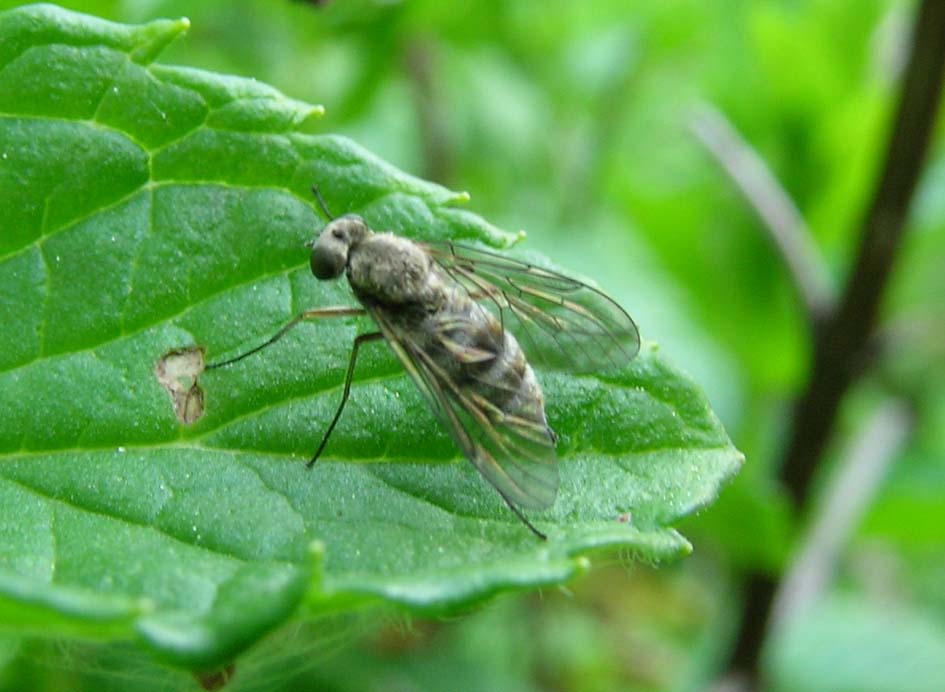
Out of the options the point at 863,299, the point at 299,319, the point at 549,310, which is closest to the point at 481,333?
the point at 549,310

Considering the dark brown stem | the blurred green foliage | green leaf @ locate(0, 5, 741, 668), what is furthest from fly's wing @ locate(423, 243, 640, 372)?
the dark brown stem

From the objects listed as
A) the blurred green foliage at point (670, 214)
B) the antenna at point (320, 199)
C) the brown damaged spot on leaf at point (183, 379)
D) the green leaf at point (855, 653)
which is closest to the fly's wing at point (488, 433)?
the antenna at point (320, 199)

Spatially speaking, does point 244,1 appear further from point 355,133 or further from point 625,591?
point 625,591

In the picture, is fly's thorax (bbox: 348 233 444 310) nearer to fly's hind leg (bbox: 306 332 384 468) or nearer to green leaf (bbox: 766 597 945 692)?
fly's hind leg (bbox: 306 332 384 468)

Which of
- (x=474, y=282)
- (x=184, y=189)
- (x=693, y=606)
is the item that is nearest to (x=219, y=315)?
(x=184, y=189)

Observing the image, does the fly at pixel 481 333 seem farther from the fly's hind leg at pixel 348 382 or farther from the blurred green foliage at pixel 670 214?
the blurred green foliage at pixel 670 214

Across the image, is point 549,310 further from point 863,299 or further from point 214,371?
point 863,299
